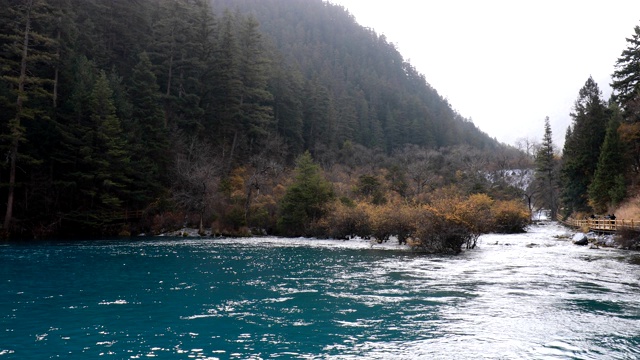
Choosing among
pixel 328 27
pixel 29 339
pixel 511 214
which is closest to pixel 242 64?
pixel 511 214

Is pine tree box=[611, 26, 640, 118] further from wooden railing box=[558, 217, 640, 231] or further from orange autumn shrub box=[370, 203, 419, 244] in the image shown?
orange autumn shrub box=[370, 203, 419, 244]

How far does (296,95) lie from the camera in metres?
82.5

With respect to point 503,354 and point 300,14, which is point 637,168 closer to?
point 503,354

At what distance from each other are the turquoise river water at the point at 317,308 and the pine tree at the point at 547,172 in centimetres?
6423

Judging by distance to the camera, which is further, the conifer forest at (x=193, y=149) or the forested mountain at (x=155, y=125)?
the forested mountain at (x=155, y=125)

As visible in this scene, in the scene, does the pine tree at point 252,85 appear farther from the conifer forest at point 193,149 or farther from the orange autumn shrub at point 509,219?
the orange autumn shrub at point 509,219

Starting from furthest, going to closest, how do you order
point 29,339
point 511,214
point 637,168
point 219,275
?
1. point 511,214
2. point 637,168
3. point 219,275
4. point 29,339

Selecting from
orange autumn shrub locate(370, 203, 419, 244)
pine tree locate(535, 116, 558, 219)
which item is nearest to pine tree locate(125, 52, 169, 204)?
orange autumn shrub locate(370, 203, 419, 244)

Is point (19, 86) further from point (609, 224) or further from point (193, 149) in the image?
point (609, 224)

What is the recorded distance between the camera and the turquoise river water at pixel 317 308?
8969mm

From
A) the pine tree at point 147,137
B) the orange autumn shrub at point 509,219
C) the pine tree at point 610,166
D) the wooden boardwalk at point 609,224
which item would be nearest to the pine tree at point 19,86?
the pine tree at point 147,137

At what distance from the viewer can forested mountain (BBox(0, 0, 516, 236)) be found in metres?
36.2

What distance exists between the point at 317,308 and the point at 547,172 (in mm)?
87683

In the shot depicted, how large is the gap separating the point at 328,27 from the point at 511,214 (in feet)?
424
